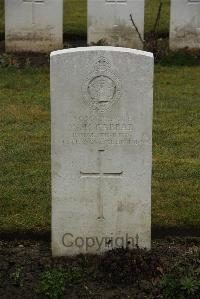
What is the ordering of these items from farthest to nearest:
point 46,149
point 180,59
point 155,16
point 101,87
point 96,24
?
point 155,16 < point 96,24 < point 180,59 < point 46,149 < point 101,87

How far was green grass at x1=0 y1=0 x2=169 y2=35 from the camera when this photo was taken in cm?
1405

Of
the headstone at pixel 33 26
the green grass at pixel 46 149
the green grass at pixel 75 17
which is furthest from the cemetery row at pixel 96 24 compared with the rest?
the green grass at pixel 75 17

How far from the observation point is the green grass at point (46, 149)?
6438 millimetres

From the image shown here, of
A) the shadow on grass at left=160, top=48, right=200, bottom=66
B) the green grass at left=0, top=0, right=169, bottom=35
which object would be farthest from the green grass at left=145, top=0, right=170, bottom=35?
the shadow on grass at left=160, top=48, right=200, bottom=66

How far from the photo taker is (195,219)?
6.29 metres

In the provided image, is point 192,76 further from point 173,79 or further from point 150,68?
point 150,68

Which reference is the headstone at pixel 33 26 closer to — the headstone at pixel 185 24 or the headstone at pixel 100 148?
the headstone at pixel 185 24

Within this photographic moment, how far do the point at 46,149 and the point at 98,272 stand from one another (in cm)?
278

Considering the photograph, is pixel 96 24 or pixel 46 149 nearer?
pixel 46 149

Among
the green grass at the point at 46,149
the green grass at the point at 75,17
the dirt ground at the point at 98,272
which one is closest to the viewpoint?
the dirt ground at the point at 98,272

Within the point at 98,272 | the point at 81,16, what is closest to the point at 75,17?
the point at 81,16

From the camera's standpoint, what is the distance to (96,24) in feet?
40.6

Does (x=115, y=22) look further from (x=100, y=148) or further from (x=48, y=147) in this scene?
(x=100, y=148)

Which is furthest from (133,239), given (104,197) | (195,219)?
(195,219)
